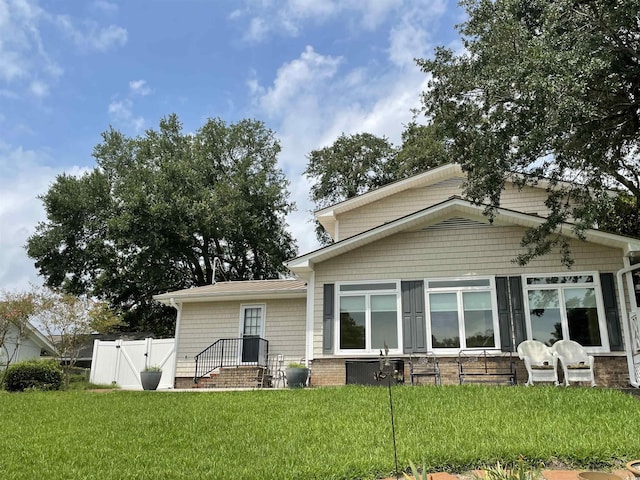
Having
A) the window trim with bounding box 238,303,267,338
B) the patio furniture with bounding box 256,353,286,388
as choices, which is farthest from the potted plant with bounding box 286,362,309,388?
the window trim with bounding box 238,303,267,338

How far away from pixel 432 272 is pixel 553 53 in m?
5.36

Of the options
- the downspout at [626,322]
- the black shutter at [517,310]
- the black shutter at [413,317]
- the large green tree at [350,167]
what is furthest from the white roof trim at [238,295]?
the large green tree at [350,167]

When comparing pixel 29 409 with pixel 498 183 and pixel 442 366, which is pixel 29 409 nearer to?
pixel 442 366

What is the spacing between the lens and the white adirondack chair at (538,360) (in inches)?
391

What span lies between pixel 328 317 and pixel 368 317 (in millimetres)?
963

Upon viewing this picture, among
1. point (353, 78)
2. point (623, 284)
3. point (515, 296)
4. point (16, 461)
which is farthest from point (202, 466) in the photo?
point (353, 78)

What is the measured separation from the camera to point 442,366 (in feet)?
36.5

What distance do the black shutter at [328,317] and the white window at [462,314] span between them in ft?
7.48

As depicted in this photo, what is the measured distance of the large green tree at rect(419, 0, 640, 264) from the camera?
8469 mm

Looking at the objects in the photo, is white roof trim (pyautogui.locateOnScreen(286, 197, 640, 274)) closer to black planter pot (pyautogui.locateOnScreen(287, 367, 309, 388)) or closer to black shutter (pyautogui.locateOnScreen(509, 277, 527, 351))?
black shutter (pyautogui.locateOnScreen(509, 277, 527, 351))

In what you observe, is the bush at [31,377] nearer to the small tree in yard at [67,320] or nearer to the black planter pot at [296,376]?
the small tree in yard at [67,320]

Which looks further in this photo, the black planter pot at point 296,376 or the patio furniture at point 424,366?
the black planter pot at point 296,376

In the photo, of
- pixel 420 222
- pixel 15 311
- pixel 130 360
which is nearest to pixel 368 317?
pixel 420 222

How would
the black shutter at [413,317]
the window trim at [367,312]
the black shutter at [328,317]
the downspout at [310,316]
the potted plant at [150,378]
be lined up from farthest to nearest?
the potted plant at [150,378]
the downspout at [310,316]
the black shutter at [328,317]
the window trim at [367,312]
the black shutter at [413,317]
